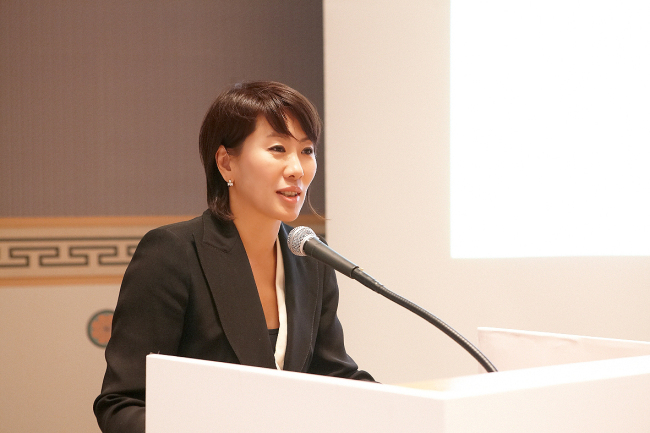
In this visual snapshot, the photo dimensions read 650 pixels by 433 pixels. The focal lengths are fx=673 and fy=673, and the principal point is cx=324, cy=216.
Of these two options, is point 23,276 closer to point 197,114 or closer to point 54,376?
point 54,376

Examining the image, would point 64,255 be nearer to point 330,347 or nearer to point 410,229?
point 410,229

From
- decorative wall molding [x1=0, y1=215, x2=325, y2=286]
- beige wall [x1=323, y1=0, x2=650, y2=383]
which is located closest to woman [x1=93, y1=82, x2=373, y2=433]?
beige wall [x1=323, y1=0, x2=650, y2=383]

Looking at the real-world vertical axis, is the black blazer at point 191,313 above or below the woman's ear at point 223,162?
below

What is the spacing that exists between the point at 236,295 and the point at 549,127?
1697mm

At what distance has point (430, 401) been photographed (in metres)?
→ 0.46

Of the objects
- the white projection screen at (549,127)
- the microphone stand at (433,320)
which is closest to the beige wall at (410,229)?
the white projection screen at (549,127)

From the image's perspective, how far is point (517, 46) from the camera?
2500 millimetres

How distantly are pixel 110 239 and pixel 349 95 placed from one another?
4.08 ft

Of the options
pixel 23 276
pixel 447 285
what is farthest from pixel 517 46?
pixel 23 276

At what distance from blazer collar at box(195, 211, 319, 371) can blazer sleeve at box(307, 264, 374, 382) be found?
0.04 metres

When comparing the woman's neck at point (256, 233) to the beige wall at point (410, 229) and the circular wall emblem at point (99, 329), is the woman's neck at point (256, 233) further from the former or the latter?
the circular wall emblem at point (99, 329)

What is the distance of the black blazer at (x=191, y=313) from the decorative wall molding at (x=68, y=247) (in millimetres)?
1811

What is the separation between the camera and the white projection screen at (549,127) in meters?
2.42

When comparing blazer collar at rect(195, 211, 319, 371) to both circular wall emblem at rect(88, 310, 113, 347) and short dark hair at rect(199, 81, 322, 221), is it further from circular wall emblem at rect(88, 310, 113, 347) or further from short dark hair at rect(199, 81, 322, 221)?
circular wall emblem at rect(88, 310, 113, 347)
